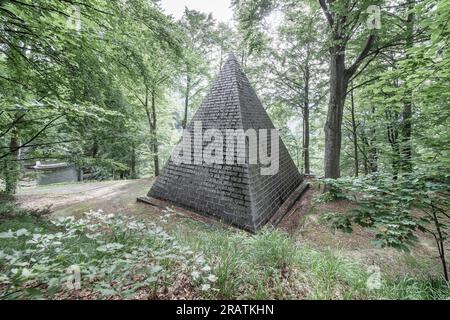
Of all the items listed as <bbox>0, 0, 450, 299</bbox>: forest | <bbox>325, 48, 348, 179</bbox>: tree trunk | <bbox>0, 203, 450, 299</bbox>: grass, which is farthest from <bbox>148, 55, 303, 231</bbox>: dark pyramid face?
<bbox>0, 203, 450, 299</bbox>: grass

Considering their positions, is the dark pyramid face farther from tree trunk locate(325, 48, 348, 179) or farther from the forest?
tree trunk locate(325, 48, 348, 179)

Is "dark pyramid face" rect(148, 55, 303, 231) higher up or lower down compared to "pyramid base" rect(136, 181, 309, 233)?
higher up

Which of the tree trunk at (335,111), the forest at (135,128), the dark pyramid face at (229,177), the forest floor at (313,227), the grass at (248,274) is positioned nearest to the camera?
the grass at (248,274)

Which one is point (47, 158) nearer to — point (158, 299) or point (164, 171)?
point (164, 171)

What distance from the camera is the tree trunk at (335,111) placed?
23.7 feet

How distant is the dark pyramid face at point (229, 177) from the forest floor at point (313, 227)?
0.51 metres

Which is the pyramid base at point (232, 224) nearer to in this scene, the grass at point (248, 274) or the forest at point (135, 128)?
the forest at point (135, 128)

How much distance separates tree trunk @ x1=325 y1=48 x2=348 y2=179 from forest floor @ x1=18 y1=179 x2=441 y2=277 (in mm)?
1456

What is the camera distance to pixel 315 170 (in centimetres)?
2464

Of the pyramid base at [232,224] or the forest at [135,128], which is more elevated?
the forest at [135,128]

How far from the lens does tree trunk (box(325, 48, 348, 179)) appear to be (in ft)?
23.7

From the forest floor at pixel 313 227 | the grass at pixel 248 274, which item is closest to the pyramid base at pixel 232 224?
the forest floor at pixel 313 227

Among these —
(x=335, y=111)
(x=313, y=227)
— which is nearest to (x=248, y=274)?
(x=313, y=227)

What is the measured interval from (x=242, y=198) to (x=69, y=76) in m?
4.87
